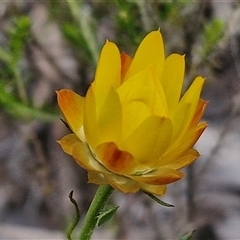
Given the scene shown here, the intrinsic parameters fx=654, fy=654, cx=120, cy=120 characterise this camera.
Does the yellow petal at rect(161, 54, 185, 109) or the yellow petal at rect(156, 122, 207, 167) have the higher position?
the yellow petal at rect(161, 54, 185, 109)

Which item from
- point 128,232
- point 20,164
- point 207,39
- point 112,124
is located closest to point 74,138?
point 112,124

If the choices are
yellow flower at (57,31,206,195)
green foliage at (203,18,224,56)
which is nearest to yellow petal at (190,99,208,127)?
yellow flower at (57,31,206,195)

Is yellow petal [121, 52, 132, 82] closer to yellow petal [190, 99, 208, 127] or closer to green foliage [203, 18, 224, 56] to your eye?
yellow petal [190, 99, 208, 127]

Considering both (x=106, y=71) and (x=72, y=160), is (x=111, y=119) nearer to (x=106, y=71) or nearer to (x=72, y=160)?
(x=106, y=71)

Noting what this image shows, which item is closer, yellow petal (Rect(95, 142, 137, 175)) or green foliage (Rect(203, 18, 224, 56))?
yellow petal (Rect(95, 142, 137, 175))

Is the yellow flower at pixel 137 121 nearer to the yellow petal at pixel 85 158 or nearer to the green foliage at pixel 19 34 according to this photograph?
the yellow petal at pixel 85 158

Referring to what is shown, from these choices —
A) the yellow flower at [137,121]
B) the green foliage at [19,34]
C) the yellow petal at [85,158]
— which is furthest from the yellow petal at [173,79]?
the green foliage at [19,34]
